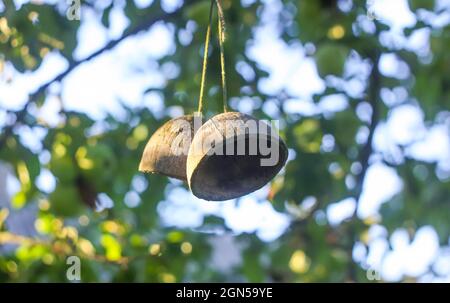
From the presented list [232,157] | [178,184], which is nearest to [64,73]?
[178,184]

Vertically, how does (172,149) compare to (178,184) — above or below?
below

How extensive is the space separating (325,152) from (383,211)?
18.5 inches

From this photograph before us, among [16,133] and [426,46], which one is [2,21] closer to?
[16,133]

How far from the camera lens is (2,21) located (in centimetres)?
379

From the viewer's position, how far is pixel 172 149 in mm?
2359

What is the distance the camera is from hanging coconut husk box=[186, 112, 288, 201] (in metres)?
2.14

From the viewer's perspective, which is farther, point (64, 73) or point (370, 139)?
point (370, 139)

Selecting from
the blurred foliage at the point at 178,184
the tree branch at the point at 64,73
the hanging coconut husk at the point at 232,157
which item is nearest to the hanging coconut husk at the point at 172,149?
the hanging coconut husk at the point at 232,157

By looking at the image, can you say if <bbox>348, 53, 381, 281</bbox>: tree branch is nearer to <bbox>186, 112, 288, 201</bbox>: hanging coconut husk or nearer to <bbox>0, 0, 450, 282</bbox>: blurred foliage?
<bbox>0, 0, 450, 282</bbox>: blurred foliage

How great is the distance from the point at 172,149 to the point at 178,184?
1898 mm

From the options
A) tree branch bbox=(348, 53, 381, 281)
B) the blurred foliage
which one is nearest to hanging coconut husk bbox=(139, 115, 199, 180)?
the blurred foliage

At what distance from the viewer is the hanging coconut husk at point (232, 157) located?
214 cm

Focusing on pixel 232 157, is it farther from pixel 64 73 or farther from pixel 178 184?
pixel 178 184
